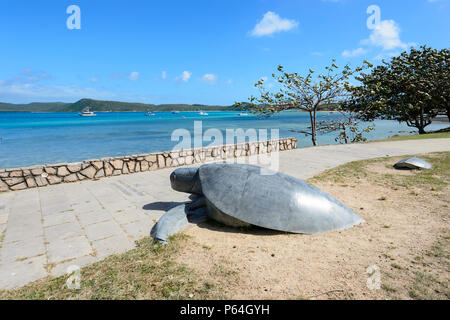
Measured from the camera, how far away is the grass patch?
2486mm

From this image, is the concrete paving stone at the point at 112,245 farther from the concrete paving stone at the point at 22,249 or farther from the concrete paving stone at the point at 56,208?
the concrete paving stone at the point at 56,208

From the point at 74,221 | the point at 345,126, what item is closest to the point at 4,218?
the point at 74,221

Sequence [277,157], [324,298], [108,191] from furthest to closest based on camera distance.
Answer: [277,157], [108,191], [324,298]

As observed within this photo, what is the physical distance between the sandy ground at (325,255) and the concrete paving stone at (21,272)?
5.80ft

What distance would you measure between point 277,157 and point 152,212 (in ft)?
24.2

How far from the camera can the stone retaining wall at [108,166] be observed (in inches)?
276

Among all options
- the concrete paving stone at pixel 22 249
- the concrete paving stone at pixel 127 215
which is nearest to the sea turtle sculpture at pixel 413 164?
the concrete paving stone at pixel 127 215

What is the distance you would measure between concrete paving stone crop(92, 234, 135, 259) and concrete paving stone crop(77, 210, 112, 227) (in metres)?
0.92

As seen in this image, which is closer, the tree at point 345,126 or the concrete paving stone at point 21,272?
the concrete paving stone at point 21,272

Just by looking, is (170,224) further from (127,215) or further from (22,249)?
(22,249)

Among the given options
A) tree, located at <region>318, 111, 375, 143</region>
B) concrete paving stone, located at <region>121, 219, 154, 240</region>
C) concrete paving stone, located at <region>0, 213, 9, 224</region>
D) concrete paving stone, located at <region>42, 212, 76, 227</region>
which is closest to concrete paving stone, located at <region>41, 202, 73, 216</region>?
concrete paving stone, located at <region>42, 212, 76, 227</region>

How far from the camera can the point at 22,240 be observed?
12.7ft
